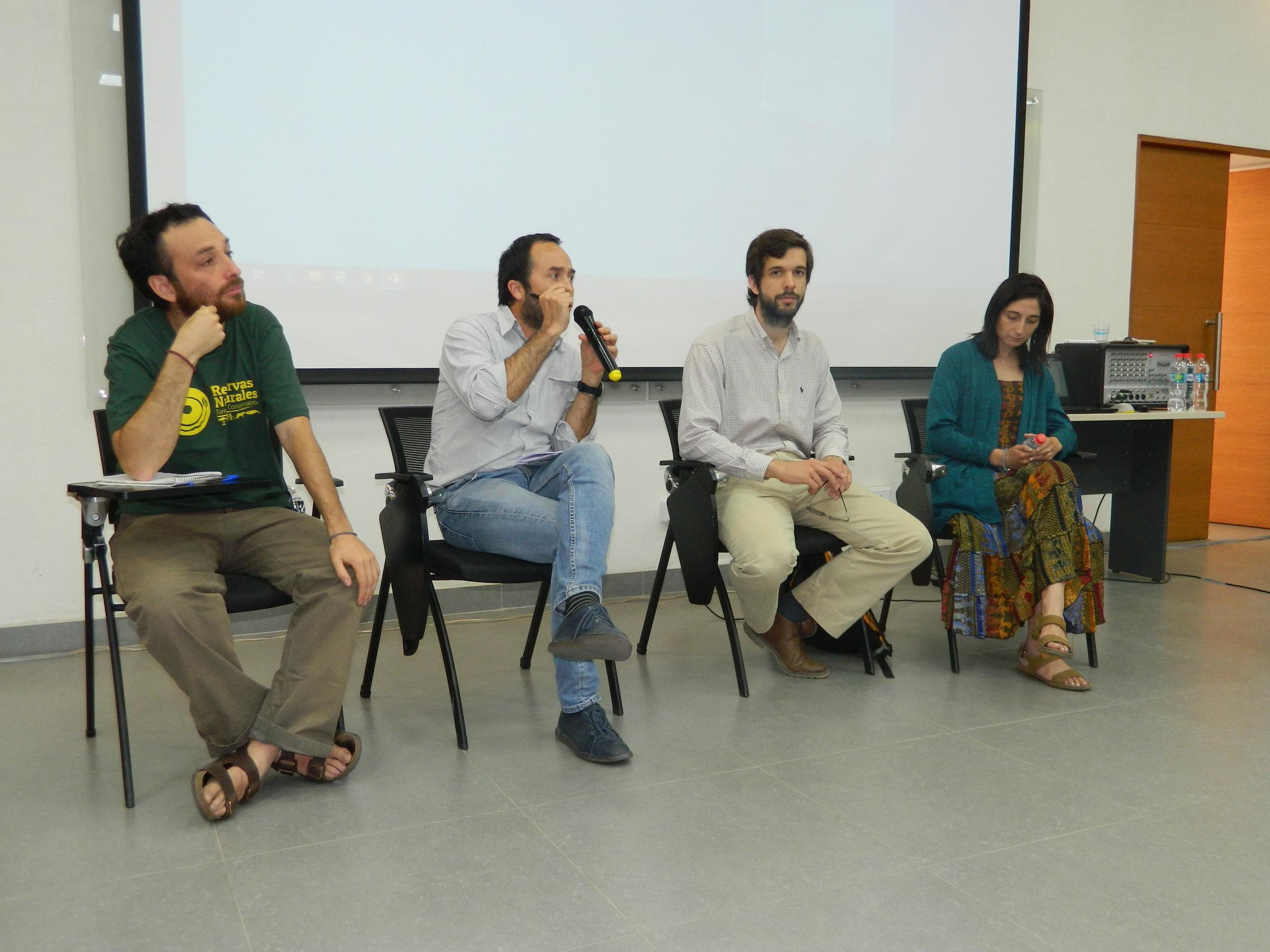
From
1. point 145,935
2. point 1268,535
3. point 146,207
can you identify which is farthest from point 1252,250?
point 145,935

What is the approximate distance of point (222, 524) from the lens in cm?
204

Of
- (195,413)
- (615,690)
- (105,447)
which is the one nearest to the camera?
(195,413)

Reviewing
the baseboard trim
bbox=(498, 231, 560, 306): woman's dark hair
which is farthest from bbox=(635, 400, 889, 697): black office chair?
the baseboard trim

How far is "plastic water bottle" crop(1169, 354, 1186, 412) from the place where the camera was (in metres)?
4.00

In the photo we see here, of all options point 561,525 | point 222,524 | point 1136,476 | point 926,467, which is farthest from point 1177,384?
point 222,524

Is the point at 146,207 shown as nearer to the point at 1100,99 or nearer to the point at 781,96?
the point at 781,96

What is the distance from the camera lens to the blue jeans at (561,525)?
2123 millimetres

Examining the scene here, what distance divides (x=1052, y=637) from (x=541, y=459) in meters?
1.46

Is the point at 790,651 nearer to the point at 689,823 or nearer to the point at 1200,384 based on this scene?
the point at 689,823

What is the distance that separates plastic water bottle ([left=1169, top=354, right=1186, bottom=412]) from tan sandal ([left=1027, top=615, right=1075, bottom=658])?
1.77m

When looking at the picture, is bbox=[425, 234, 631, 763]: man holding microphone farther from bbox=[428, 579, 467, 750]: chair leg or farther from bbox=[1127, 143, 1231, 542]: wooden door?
bbox=[1127, 143, 1231, 542]: wooden door

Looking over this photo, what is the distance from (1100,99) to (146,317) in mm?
4199

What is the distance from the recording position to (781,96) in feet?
12.2

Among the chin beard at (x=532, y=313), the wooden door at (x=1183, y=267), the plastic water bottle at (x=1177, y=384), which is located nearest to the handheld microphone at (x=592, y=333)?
the chin beard at (x=532, y=313)
